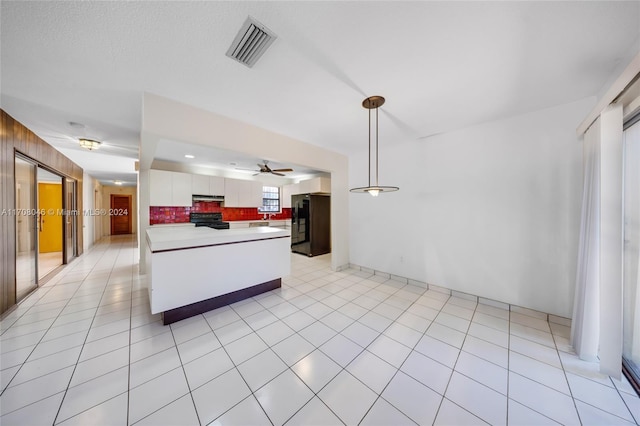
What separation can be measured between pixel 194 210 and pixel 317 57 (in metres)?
5.61

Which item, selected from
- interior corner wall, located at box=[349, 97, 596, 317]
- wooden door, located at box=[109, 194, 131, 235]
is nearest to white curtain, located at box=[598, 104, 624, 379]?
interior corner wall, located at box=[349, 97, 596, 317]

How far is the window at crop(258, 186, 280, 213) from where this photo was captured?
6769 mm

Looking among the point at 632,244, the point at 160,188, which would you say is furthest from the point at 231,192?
the point at 632,244

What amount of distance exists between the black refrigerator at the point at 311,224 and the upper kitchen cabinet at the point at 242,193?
1204 millimetres

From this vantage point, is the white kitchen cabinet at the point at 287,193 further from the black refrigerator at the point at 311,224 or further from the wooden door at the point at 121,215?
the wooden door at the point at 121,215

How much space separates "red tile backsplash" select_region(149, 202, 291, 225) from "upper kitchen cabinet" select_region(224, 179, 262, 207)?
0.46m

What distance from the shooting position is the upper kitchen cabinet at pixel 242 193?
5770mm

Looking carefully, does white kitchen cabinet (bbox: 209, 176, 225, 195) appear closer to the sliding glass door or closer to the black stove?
the black stove

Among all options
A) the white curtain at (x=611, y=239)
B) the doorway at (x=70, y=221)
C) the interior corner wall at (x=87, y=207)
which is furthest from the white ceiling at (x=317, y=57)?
the interior corner wall at (x=87, y=207)

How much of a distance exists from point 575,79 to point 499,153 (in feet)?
3.01

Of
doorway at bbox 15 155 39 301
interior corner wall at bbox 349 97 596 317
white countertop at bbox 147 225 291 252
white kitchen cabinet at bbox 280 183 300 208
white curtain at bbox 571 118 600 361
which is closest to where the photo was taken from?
white curtain at bbox 571 118 600 361

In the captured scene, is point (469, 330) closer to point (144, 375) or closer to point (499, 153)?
point (499, 153)

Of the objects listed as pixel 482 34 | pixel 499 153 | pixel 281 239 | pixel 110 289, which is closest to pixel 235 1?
pixel 482 34

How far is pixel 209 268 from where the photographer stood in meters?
2.43
